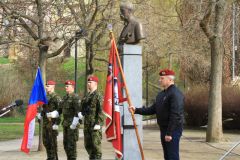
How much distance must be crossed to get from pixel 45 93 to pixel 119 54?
262cm

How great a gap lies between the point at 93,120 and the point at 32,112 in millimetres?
1608

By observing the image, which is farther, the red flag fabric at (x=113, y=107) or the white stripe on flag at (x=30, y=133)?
the white stripe on flag at (x=30, y=133)

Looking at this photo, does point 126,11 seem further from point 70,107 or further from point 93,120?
point 70,107

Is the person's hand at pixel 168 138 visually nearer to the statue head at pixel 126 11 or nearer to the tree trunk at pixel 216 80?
the statue head at pixel 126 11

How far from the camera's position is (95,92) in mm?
11203

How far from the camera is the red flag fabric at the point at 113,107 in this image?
9.71 m

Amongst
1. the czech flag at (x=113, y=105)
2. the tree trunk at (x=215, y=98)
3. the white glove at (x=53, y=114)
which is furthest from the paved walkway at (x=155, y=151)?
the czech flag at (x=113, y=105)

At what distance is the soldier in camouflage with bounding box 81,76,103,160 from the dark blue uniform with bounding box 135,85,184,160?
2.50 metres

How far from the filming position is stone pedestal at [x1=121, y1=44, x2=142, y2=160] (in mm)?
10062

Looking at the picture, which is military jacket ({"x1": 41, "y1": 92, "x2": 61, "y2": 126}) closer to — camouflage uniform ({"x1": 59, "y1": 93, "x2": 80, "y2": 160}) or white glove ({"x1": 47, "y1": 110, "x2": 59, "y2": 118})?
white glove ({"x1": 47, "y1": 110, "x2": 59, "y2": 118})

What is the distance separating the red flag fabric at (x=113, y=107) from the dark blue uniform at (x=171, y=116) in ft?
3.72

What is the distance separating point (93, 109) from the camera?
11.2 m

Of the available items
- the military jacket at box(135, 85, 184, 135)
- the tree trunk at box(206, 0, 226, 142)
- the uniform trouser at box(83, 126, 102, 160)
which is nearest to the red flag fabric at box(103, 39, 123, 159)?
the military jacket at box(135, 85, 184, 135)

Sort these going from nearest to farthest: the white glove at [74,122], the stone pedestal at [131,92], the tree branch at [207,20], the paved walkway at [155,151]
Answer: the stone pedestal at [131,92]
the white glove at [74,122]
the paved walkway at [155,151]
the tree branch at [207,20]
